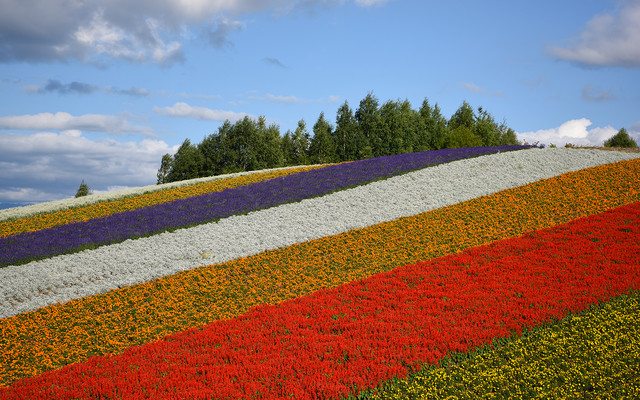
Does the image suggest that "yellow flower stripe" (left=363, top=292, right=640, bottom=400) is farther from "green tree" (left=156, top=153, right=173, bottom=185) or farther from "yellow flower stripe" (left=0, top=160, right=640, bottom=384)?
"green tree" (left=156, top=153, right=173, bottom=185)

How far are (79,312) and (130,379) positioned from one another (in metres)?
5.21

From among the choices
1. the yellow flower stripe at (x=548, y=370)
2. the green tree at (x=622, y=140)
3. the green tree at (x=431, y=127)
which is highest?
the green tree at (x=431, y=127)

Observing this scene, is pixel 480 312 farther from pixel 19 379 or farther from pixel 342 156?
pixel 342 156

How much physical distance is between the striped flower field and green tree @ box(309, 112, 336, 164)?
25431 millimetres

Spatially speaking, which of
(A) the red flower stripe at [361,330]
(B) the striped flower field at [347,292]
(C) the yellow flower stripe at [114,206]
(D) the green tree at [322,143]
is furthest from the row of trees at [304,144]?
(A) the red flower stripe at [361,330]

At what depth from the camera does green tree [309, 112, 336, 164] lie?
4753 centimetres

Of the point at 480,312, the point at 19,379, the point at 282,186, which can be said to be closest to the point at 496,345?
the point at 480,312

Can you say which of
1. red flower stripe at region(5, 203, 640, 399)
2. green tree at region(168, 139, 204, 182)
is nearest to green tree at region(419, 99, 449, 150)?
green tree at region(168, 139, 204, 182)

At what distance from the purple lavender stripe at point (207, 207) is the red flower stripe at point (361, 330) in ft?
30.7

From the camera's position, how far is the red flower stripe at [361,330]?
6.94 meters

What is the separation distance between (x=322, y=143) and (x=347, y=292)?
37841mm

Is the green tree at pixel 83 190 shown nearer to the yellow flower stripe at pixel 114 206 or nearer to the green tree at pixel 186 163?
the green tree at pixel 186 163

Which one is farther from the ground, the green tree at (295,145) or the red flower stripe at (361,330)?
the green tree at (295,145)

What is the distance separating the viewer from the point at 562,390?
641 cm
